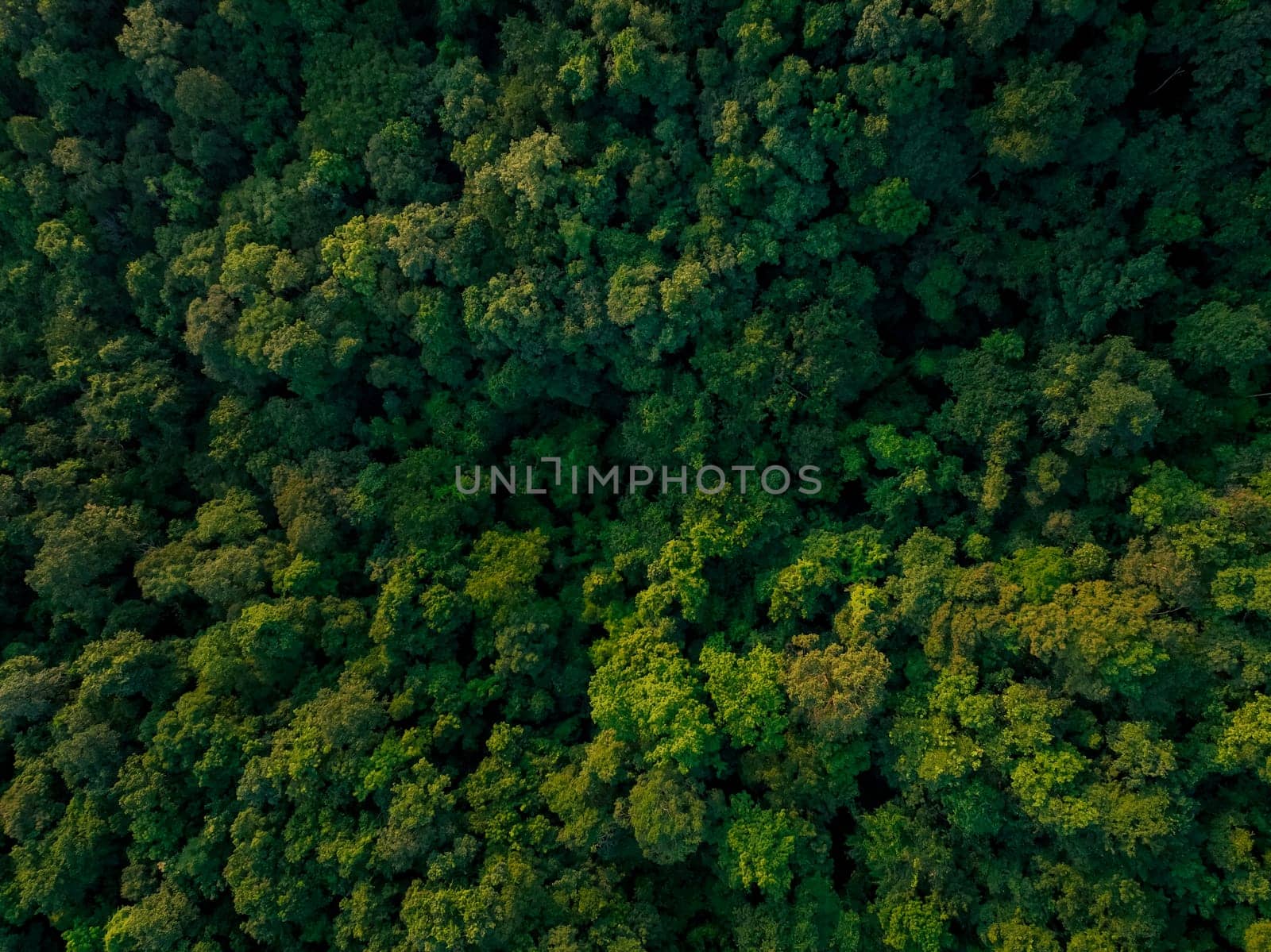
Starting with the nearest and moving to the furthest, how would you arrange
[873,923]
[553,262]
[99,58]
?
[873,923] → [553,262] → [99,58]

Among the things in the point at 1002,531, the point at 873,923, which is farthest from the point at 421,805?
the point at 1002,531

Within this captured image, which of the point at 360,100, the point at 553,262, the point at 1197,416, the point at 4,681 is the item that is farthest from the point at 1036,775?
the point at 4,681

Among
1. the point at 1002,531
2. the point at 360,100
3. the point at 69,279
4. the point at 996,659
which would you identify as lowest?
the point at 996,659

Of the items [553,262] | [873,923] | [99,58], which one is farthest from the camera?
[99,58]

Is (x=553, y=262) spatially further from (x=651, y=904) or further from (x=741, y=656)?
(x=651, y=904)

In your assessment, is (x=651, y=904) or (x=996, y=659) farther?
(x=651, y=904)

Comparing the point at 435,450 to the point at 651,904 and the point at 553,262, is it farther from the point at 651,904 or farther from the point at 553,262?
the point at 651,904

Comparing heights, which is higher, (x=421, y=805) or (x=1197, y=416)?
(x=1197, y=416)
